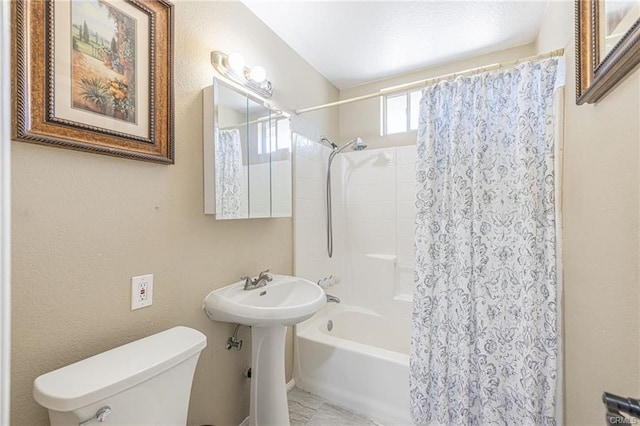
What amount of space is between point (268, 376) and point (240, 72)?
5.46ft

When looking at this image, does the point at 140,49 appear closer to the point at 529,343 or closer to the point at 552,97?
the point at 552,97

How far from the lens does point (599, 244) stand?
3.05 ft

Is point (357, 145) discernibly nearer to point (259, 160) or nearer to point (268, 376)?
point (259, 160)

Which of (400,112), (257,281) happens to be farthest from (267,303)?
(400,112)

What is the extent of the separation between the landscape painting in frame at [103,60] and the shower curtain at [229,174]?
0.41 meters

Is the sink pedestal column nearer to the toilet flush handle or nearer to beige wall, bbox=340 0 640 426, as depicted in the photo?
the toilet flush handle

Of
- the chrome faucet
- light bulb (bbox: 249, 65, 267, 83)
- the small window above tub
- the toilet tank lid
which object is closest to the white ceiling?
the small window above tub

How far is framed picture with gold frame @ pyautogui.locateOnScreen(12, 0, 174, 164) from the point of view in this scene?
86 cm

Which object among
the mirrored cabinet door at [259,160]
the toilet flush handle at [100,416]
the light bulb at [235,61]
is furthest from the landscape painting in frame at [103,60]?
the toilet flush handle at [100,416]

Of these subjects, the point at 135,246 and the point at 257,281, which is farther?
the point at 257,281

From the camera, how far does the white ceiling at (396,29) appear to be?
5.66 feet

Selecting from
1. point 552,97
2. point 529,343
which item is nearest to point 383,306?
point 529,343

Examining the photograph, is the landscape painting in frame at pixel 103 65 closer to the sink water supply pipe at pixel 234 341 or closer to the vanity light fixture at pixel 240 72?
the vanity light fixture at pixel 240 72

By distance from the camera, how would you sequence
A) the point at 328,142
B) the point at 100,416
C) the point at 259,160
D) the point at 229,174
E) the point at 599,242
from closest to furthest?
1. the point at 100,416
2. the point at 599,242
3. the point at 229,174
4. the point at 259,160
5. the point at 328,142
